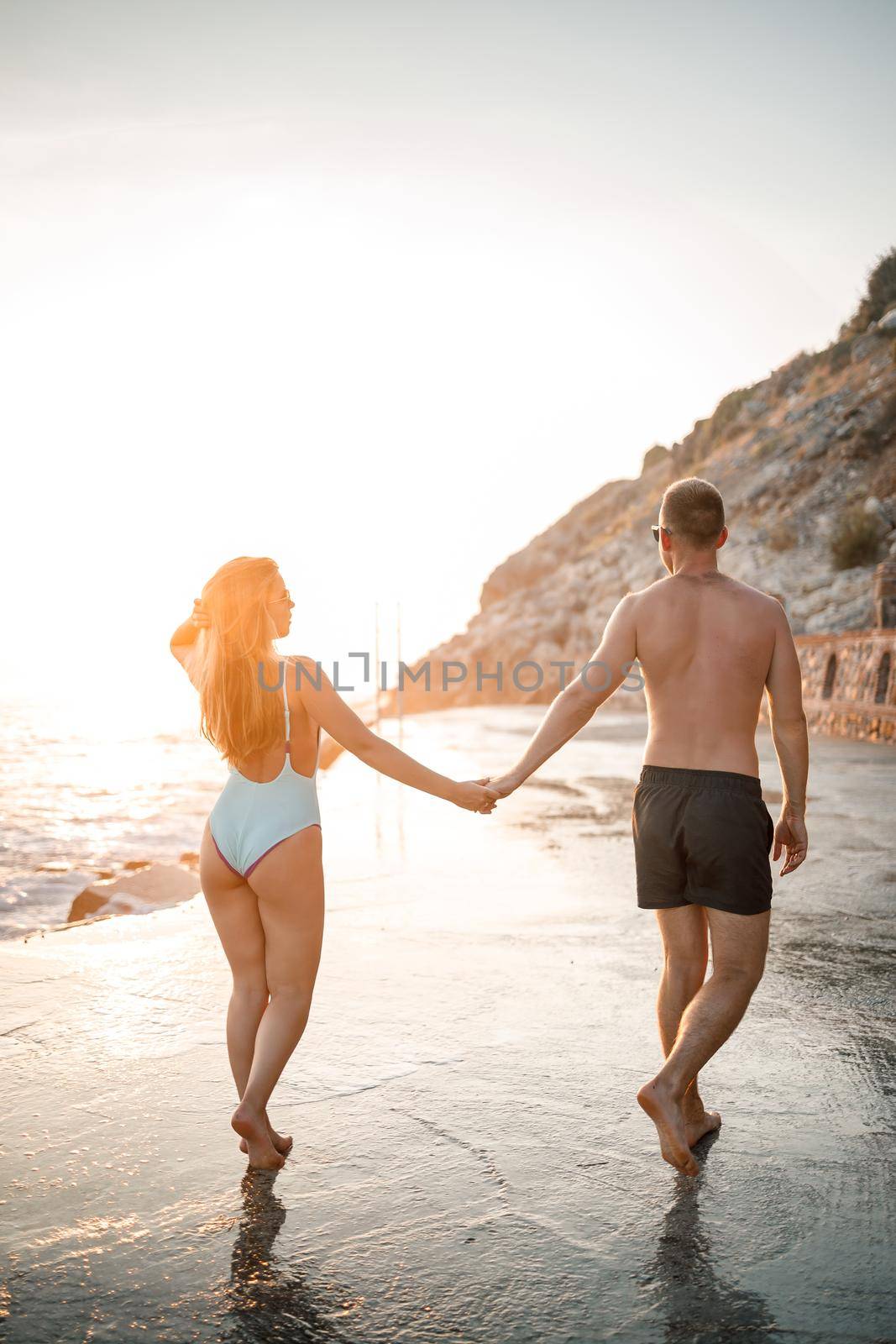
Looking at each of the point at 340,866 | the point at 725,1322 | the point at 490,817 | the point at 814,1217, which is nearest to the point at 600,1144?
the point at 814,1217

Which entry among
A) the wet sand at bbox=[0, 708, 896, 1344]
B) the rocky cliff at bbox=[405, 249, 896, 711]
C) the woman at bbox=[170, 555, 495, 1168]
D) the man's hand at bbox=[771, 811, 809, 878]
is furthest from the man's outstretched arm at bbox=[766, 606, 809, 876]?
the rocky cliff at bbox=[405, 249, 896, 711]

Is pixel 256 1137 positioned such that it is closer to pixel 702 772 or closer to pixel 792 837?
pixel 702 772

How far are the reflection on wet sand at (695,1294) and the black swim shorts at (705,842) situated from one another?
0.87 m

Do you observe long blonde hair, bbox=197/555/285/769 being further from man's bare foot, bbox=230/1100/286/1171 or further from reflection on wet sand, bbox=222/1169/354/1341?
reflection on wet sand, bbox=222/1169/354/1341

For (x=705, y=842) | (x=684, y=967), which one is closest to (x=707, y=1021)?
(x=684, y=967)

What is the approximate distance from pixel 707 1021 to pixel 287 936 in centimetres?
126

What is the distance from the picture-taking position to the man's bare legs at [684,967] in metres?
3.31

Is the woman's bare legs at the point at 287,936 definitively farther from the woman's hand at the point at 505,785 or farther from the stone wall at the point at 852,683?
the stone wall at the point at 852,683

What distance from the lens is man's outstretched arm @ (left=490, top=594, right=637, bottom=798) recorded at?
342cm

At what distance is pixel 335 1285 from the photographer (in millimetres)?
2461

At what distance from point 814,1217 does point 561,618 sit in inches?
2113

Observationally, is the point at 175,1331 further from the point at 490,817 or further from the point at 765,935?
the point at 490,817

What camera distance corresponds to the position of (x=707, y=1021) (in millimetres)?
3121

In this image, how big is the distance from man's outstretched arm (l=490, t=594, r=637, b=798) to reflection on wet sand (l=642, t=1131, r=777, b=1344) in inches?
54.0
